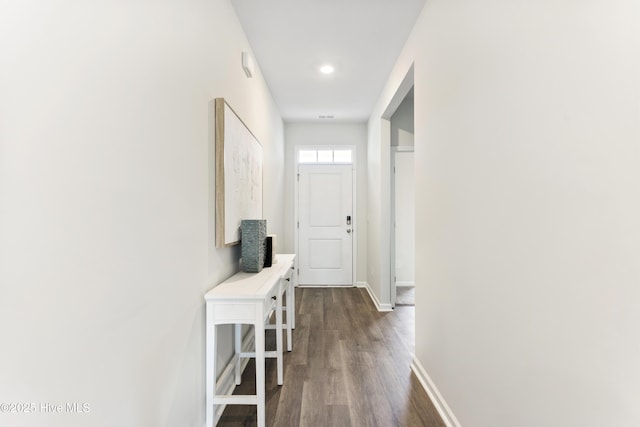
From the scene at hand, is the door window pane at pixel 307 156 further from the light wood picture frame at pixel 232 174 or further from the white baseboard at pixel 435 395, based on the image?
the white baseboard at pixel 435 395

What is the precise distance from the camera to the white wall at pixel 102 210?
2.30 feet

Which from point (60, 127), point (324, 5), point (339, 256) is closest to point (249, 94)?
point (324, 5)

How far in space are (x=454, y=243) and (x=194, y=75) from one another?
1570 mm

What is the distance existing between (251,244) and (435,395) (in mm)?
1487

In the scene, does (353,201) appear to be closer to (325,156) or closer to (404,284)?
(325,156)

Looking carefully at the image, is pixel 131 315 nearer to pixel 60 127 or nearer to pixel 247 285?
pixel 60 127

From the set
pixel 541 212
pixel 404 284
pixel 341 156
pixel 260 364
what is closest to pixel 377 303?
pixel 404 284

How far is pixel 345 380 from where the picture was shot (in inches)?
90.8

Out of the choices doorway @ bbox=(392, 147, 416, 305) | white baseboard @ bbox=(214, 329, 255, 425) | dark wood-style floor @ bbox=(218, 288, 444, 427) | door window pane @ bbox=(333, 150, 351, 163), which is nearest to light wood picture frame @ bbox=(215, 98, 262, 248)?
white baseboard @ bbox=(214, 329, 255, 425)

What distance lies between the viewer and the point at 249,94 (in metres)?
2.80

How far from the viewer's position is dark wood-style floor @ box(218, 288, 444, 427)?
1.89m

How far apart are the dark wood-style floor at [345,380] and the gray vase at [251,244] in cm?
80

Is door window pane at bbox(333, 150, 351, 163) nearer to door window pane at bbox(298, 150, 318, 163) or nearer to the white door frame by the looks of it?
the white door frame

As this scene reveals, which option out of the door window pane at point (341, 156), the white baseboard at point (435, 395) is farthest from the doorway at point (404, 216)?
the white baseboard at point (435, 395)
